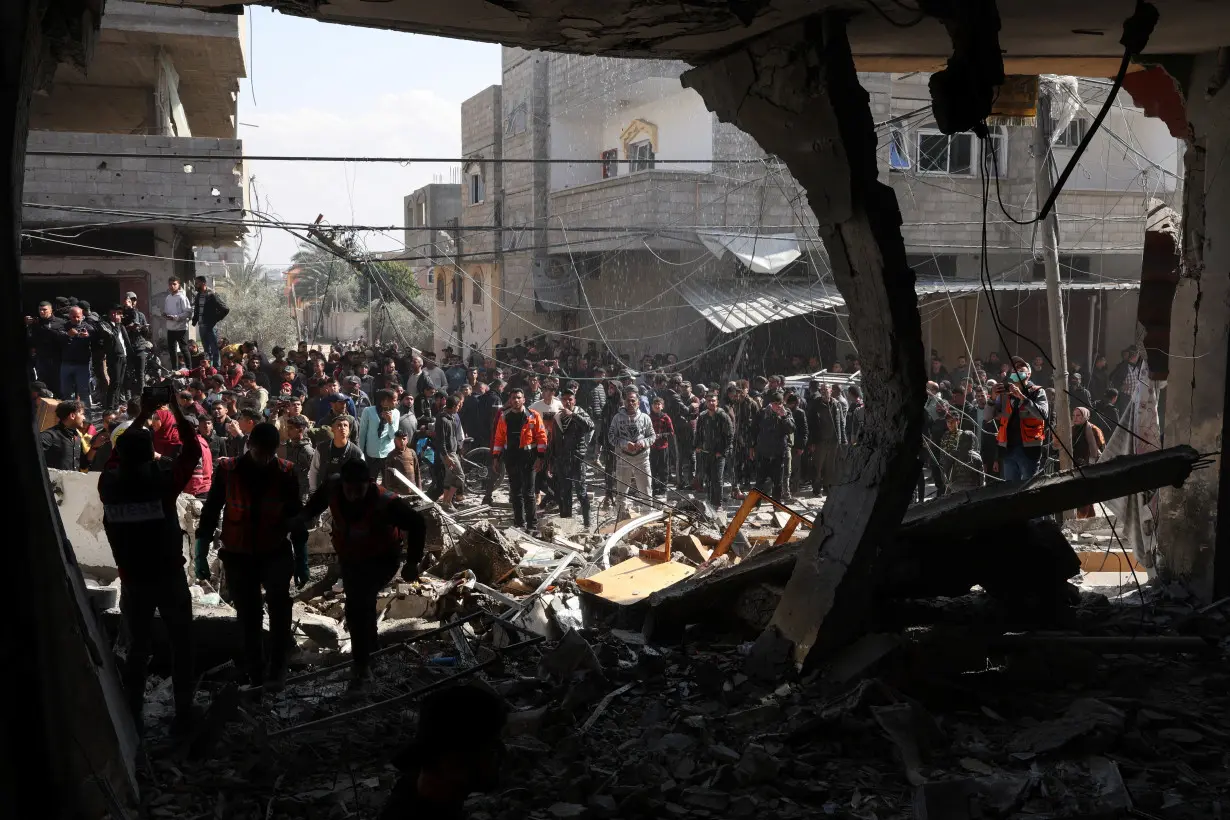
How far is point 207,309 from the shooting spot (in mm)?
16312

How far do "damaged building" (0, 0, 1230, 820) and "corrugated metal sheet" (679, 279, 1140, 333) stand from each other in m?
10.7

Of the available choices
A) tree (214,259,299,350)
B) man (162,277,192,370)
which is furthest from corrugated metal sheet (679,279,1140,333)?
→ tree (214,259,299,350)

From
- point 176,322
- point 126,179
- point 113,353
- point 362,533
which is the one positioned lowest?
point 362,533

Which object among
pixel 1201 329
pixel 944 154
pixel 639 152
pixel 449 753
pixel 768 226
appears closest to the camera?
pixel 449 753

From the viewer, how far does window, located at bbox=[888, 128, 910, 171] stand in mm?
20281

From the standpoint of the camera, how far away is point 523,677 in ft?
18.2

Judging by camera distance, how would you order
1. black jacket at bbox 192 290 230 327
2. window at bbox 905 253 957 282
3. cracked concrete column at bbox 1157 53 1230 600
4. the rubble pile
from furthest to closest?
1. window at bbox 905 253 957 282
2. black jacket at bbox 192 290 230 327
3. cracked concrete column at bbox 1157 53 1230 600
4. the rubble pile

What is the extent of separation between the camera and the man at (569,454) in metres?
12.7

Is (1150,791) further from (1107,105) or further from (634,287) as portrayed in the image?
(634,287)

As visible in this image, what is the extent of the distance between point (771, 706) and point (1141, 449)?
610 cm

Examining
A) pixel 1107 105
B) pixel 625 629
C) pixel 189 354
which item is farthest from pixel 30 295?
pixel 1107 105

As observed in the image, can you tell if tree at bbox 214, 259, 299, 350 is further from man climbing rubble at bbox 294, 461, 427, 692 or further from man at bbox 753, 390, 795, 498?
man climbing rubble at bbox 294, 461, 427, 692

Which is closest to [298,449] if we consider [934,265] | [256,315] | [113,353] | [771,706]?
[113,353]

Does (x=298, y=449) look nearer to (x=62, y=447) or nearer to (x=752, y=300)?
(x=62, y=447)
